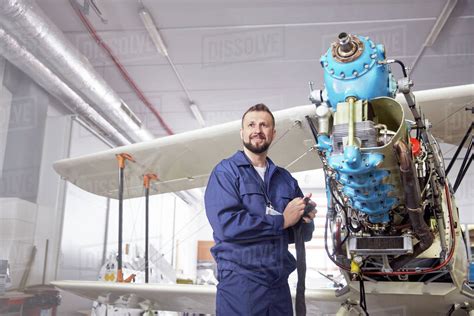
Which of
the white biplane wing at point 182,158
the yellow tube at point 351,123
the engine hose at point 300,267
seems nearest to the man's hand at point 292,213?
the engine hose at point 300,267

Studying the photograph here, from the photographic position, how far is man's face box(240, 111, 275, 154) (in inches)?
71.7

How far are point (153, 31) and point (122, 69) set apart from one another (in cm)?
108

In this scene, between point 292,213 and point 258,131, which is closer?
point 292,213

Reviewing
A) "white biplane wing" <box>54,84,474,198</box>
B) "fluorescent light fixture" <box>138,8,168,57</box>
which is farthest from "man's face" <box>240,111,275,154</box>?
"fluorescent light fixture" <box>138,8,168,57</box>

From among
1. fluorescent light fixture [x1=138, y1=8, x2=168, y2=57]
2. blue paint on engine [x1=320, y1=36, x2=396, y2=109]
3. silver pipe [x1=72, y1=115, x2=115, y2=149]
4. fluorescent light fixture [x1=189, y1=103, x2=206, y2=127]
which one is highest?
fluorescent light fixture [x1=138, y1=8, x2=168, y2=57]

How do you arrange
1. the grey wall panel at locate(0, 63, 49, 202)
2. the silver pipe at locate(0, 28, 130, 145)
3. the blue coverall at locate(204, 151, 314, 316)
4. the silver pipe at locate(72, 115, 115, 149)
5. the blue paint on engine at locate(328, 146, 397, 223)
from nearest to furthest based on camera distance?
the blue paint on engine at locate(328, 146, 397, 223)
the blue coverall at locate(204, 151, 314, 316)
the silver pipe at locate(0, 28, 130, 145)
the grey wall panel at locate(0, 63, 49, 202)
the silver pipe at locate(72, 115, 115, 149)

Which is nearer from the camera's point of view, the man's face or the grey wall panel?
the man's face

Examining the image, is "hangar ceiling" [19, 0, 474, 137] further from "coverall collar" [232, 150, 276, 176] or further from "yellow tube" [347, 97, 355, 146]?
"yellow tube" [347, 97, 355, 146]

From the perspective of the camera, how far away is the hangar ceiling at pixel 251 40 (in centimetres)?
436

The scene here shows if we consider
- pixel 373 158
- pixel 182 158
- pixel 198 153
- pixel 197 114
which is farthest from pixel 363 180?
pixel 197 114

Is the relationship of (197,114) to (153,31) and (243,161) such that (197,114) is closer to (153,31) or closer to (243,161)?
(153,31)

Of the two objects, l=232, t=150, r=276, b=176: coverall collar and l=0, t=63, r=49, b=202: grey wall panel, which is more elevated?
l=0, t=63, r=49, b=202: grey wall panel

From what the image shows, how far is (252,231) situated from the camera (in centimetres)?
161

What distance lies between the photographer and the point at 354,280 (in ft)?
7.89
